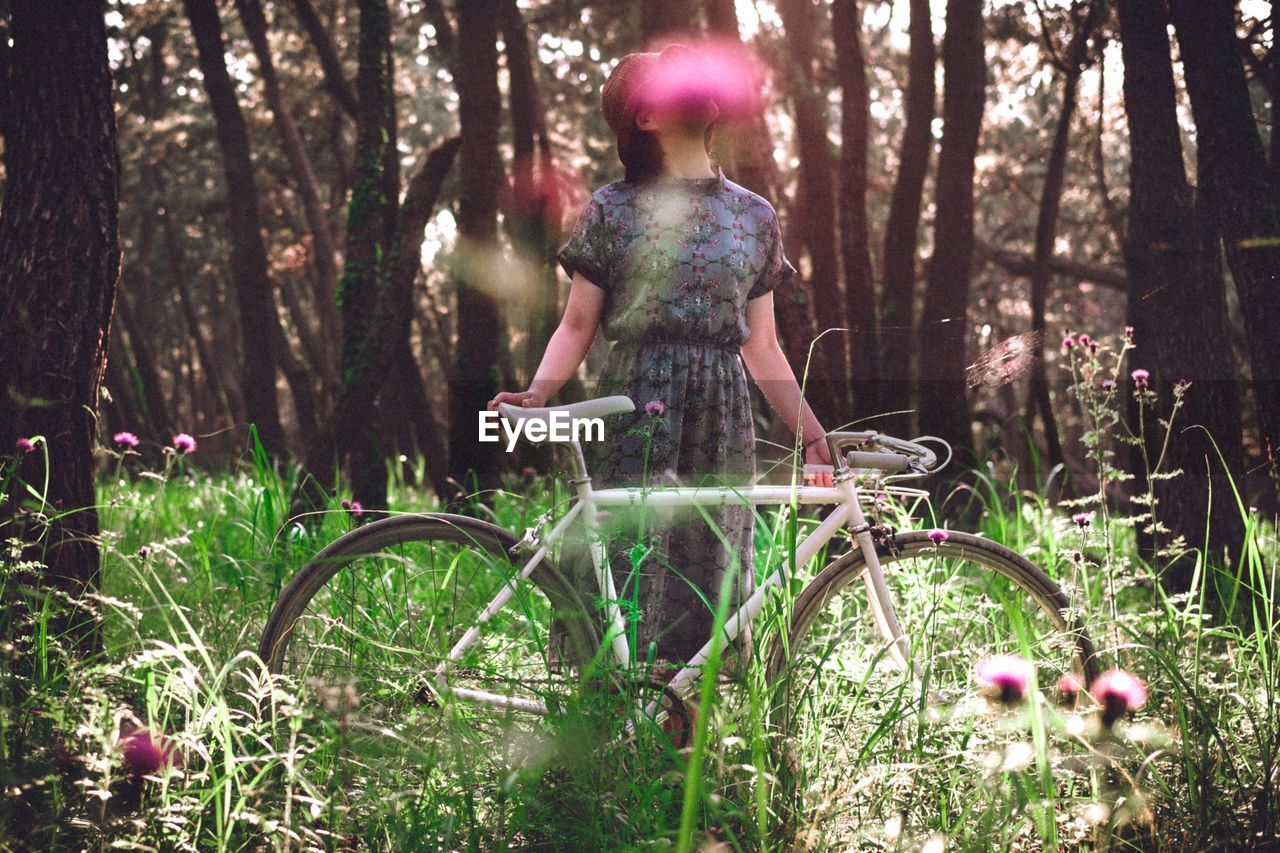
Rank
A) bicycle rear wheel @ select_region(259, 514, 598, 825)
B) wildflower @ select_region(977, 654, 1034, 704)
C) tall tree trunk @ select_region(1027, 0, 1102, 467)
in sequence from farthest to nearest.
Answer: tall tree trunk @ select_region(1027, 0, 1102, 467) < bicycle rear wheel @ select_region(259, 514, 598, 825) < wildflower @ select_region(977, 654, 1034, 704)

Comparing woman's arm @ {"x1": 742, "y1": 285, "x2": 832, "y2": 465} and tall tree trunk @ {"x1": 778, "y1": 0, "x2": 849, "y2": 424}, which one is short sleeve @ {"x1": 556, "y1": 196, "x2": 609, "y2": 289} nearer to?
woman's arm @ {"x1": 742, "y1": 285, "x2": 832, "y2": 465}

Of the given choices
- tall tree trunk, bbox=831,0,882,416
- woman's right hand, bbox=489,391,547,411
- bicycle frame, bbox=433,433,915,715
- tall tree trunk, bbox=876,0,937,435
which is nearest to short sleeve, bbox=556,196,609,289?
woman's right hand, bbox=489,391,547,411

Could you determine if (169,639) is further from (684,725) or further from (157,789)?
(684,725)

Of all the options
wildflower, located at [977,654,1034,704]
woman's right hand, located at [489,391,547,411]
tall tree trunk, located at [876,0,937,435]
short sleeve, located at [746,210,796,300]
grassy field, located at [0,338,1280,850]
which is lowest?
grassy field, located at [0,338,1280,850]

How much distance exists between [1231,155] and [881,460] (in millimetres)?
2672

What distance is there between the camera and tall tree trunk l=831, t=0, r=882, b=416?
9.21m

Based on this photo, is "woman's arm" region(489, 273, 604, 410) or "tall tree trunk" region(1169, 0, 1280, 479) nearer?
"woman's arm" region(489, 273, 604, 410)

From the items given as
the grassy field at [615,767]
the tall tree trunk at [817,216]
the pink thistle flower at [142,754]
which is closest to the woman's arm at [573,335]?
the grassy field at [615,767]

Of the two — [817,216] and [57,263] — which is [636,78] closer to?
[57,263]

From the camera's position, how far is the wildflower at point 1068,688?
2.38 metres

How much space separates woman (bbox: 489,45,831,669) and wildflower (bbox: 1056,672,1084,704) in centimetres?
78

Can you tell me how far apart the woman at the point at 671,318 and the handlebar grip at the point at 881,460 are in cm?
15

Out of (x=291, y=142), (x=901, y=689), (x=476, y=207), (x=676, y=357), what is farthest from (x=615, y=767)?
(x=291, y=142)

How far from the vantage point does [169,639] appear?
3.72 metres
